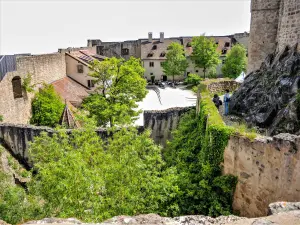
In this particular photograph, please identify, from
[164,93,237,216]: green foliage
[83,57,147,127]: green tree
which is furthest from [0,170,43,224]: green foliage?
[83,57,147,127]: green tree

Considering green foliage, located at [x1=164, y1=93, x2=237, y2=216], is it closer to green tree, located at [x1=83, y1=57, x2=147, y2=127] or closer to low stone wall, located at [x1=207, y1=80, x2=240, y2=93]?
green tree, located at [x1=83, y1=57, x2=147, y2=127]

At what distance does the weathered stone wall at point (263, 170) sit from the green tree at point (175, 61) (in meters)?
44.0

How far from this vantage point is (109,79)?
2527cm

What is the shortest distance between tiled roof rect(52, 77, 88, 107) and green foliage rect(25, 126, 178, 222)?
1879 cm

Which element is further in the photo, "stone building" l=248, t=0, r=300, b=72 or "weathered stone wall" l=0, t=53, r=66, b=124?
"weathered stone wall" l=0, t=53, r=66, b=124

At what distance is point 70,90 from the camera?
32.8 m

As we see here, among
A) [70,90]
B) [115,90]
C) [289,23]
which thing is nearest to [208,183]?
[289,23]

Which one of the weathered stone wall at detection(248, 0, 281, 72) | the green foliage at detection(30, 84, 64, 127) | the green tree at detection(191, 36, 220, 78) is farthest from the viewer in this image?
the green tree at detection(191, 36, 220, 78)

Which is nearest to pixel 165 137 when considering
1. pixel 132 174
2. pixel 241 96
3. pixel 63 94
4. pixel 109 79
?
pixel 241 96

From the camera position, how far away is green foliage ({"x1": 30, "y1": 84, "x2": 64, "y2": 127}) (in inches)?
1035

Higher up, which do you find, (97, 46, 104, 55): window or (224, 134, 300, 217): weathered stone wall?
(97, 46, 104, 55): window

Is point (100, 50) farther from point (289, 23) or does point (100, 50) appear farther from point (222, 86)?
point (289, 23)

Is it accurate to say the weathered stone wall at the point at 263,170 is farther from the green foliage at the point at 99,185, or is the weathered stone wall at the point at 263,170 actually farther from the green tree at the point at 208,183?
the green foliage at the point at 99,185

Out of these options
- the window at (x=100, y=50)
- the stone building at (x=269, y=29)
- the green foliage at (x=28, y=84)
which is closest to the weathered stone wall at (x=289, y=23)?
the stone building at (x=269, y=29)
